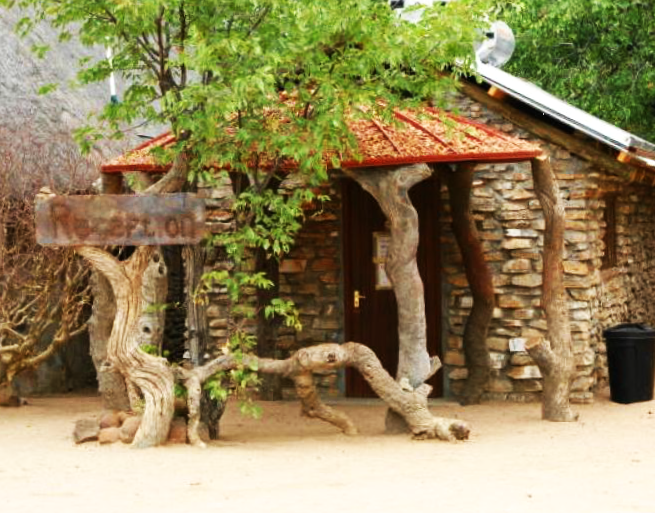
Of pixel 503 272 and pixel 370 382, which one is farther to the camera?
pixel 503 272

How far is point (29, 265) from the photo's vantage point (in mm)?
13562

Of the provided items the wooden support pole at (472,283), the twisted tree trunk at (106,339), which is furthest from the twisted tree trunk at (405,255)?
the twisted tree trunk at (106,339)

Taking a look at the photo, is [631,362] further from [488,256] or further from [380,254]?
[380,254]

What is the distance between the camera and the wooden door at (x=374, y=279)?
13445 mm

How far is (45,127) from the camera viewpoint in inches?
599

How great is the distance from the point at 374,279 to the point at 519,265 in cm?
148

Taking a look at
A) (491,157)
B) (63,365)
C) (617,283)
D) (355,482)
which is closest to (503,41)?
(617,283)

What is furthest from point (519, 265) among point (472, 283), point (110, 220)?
point (110, 220)

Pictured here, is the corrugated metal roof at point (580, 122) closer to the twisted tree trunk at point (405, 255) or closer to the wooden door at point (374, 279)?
the wooden door at point (374, 279)

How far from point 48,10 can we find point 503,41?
6.48 meters

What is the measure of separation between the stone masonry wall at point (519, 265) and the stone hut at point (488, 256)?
1cm

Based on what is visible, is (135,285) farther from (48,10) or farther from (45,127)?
(45,127)

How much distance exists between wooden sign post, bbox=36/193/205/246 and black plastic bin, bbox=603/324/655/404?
5.18 m

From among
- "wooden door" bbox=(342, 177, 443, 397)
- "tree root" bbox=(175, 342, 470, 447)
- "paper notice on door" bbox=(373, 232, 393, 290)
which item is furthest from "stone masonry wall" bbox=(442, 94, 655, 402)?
"tree root" bbox=(175, 342, 470, 447)
